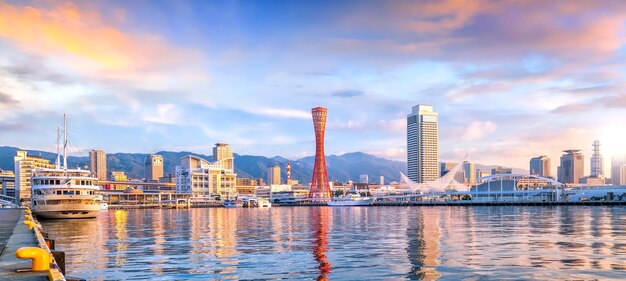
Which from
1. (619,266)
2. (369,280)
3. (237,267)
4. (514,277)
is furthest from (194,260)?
(619,266)

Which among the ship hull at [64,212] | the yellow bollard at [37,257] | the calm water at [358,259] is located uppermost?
the yellow bollard at [37,257]

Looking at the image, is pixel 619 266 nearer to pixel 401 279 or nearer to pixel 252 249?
pixel 401 279

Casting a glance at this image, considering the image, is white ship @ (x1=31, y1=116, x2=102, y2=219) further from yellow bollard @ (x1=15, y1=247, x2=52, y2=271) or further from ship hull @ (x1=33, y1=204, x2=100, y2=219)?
yellow bollard @ (x1=15, y1=247, x2=52, y2=271)

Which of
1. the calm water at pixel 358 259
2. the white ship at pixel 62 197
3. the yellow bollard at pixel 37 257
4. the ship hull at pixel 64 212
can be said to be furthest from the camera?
the white ship at pixel 62 197

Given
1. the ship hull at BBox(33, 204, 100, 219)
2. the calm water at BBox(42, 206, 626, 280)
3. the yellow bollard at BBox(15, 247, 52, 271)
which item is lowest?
the ship hull at BBox(33, 204, 100, 219)

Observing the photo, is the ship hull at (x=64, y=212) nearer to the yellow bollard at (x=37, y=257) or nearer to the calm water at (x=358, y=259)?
the calm water at (x=358, y=259)

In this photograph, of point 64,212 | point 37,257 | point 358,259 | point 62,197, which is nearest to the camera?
point 37,257

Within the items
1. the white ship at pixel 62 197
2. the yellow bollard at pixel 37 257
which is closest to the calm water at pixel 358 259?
the yellow bollard at pixel 37 257

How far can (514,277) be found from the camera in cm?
2447

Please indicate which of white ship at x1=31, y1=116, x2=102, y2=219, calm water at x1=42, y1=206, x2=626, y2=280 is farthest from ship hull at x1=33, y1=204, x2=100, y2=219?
calm water at x1=42, y1=206, x2=626, y2=280

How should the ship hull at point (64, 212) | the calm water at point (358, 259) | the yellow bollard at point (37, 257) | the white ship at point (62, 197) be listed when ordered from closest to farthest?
the yellow bollard at point (37, 257) < the calm water at point (358, 259) < the ship hull at point (64, 212) < the white ship at point (62, 197)

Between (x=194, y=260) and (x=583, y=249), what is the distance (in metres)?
24.1

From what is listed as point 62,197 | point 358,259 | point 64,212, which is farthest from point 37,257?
point 64,212

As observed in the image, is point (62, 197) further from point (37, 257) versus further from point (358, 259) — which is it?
point (37, 257)
